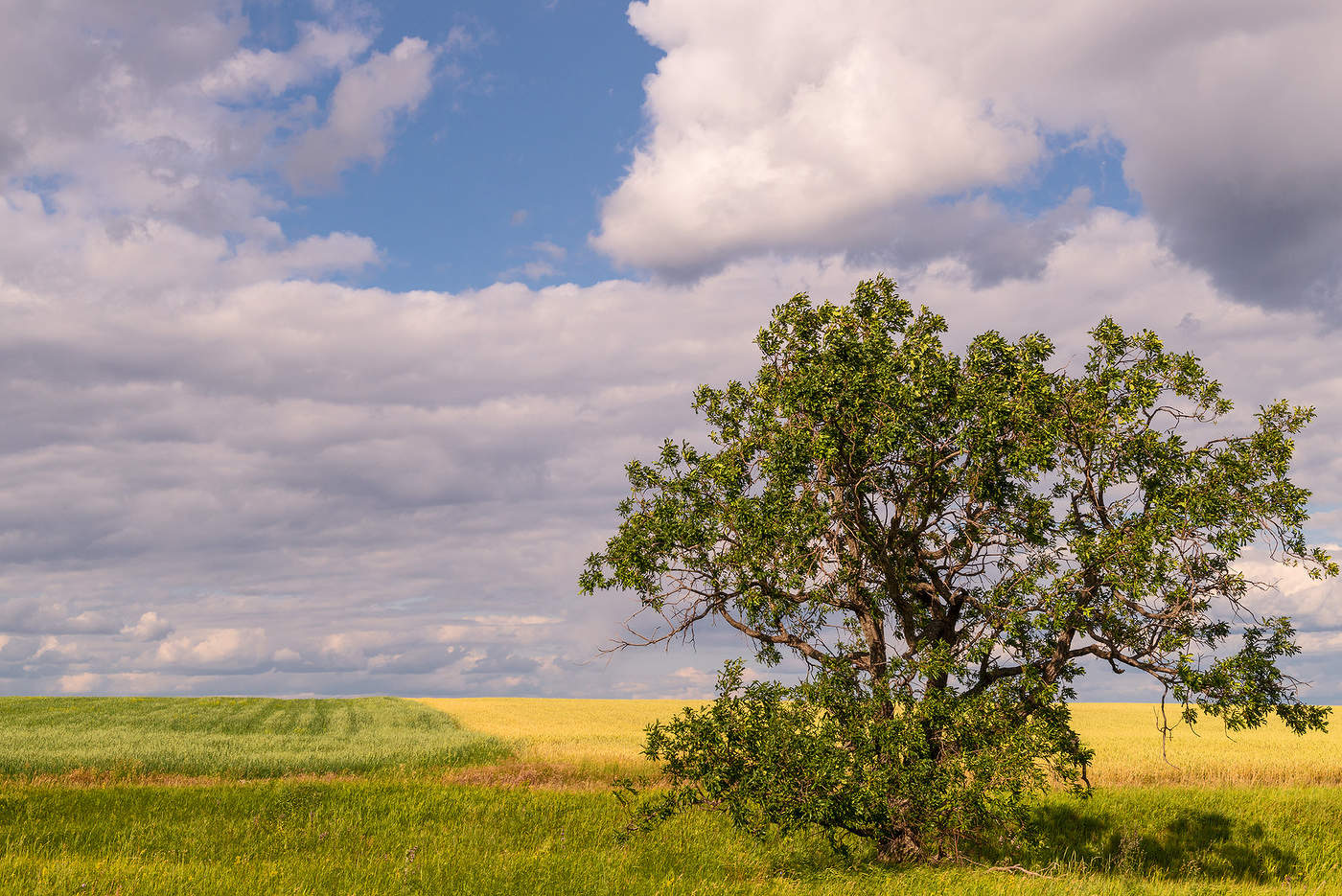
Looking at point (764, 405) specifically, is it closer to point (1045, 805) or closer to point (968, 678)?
point (968, 678)

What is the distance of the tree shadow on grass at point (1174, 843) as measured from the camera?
23438mm

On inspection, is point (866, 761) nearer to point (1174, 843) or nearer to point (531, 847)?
point (531, 847)

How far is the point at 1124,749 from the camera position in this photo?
136 feet

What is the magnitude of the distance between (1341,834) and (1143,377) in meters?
18.9

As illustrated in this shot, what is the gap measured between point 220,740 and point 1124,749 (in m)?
43.4

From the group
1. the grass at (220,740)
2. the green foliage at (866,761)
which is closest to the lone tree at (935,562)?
the green foliage at (866,761)

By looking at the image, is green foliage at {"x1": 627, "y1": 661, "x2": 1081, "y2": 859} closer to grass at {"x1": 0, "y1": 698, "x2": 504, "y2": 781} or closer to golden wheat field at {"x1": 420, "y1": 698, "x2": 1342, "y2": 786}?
golden wheat field at {"x1": 420, "y1": 698, "x2": 1342, "y2": 786}

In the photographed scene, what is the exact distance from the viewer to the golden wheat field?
109 feet

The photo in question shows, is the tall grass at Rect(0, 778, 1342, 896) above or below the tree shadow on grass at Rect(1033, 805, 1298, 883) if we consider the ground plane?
above

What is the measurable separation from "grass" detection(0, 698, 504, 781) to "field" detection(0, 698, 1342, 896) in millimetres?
165

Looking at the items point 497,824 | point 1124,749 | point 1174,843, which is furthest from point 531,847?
point 1124,749

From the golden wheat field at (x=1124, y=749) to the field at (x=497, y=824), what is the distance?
17 cm

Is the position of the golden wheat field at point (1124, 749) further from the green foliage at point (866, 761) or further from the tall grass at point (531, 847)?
the green foliage at point (866, 761)

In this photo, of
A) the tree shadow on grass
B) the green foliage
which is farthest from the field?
the green foliage
